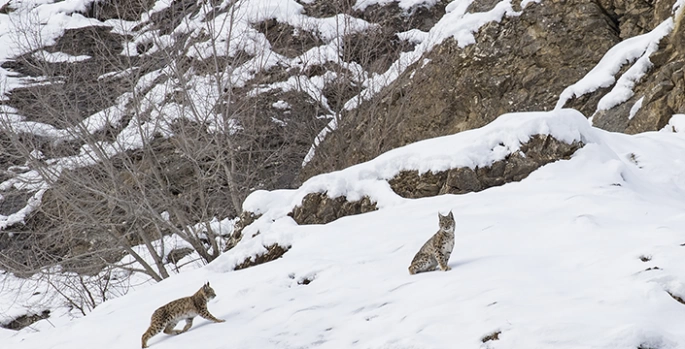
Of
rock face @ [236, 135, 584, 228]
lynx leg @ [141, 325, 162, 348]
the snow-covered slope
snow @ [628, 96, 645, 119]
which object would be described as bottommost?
snow @ [628, 96, 645, 119]

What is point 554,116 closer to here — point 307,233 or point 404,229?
point 404,229

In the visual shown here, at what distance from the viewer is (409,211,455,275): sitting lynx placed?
7629 millimetres

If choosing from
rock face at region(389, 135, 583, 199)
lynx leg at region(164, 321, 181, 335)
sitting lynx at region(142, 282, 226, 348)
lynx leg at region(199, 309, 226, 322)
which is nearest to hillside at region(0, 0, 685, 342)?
rock face at region(389, 135, 583, 199)

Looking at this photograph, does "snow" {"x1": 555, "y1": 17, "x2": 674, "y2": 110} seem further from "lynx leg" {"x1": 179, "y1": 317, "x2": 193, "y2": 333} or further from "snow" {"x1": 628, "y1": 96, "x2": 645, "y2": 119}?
"lynx leg" {"x1": 179, "y1": 317, "x2": 193, "y2": 333}

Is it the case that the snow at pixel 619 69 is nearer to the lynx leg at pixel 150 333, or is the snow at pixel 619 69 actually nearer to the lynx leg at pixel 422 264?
the lynx leg at pixel 422 264

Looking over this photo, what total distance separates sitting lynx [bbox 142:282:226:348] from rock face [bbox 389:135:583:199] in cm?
478

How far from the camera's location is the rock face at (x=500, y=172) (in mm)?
11102

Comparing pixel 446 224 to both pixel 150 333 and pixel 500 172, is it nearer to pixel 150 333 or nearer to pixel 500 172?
pixel 150 333

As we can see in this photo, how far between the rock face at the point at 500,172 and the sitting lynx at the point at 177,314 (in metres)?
4.78

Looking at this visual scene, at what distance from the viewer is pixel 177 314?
26.3ft

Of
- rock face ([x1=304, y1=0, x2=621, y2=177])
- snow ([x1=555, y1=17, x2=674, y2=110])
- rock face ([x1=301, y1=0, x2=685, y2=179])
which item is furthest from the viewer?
rock face ([x1=304, y1=0, x2=621, y2=177])

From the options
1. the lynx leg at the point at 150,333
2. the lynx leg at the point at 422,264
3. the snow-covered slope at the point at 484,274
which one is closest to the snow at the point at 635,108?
the snow-covered slope at the point at 484,274

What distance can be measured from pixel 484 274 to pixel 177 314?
3.58 m

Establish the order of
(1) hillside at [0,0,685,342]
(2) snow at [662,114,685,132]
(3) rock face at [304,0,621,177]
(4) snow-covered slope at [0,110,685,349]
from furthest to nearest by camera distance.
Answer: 1. (3) rock face at [304,0,621,177]
2. (2) snow at [662,114,685,132]
3. (1) hillside at [0,0,685,342]
4. (4) snow-covered slope at [0,110,685,349]
